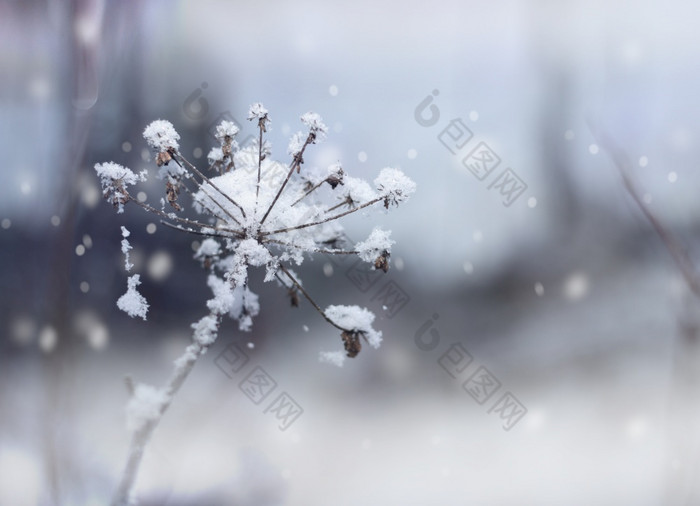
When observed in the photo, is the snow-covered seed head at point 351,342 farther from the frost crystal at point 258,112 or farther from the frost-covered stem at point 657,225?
the frost-covered stem at point 657,225

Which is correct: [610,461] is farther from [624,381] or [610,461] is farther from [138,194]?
[138,194]

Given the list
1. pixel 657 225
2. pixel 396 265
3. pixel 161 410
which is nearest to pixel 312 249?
pixel 161 410

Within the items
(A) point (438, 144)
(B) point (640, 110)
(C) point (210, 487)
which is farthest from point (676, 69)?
(C) point (210, 487)

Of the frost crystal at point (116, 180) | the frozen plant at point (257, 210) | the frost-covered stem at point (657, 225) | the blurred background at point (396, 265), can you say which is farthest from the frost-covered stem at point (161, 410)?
the frost-covered stem at point (657, 225)

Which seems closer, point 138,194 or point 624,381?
point 138,194

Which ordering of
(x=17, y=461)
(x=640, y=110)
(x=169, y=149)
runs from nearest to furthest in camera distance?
(x=169, y=149) < (x=17, y=461) < (x=640, y=110)

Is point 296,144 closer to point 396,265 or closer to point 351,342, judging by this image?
point 351,342
